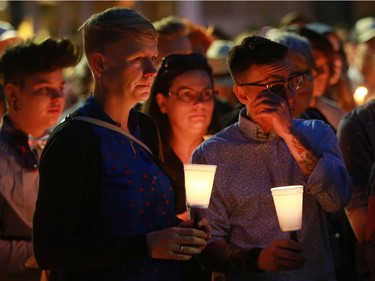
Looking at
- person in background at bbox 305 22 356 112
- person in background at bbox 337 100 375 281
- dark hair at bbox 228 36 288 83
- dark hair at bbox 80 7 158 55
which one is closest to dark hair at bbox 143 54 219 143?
person in background at bbox 337 100 375 281

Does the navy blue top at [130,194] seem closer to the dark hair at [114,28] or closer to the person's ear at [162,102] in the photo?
the dark hair at [114,28]

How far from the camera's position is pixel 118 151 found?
3596mm

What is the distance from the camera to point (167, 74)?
543 cm

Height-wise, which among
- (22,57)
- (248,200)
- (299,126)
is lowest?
(248,200)

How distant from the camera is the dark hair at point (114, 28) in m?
3.66

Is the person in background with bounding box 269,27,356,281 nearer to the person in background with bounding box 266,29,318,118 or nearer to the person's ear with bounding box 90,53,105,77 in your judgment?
the person in background with bounding box 266,29,318,118

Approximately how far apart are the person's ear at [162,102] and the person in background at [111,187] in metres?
1.59

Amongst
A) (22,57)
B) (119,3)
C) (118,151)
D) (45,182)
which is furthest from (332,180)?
(119,3)

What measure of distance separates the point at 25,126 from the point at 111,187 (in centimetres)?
181

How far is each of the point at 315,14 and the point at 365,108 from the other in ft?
55.7

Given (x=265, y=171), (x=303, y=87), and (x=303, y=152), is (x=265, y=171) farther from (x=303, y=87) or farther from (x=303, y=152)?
(x=303, y=87)

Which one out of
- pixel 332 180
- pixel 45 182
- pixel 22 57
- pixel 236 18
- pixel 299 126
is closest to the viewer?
pixel 45 182

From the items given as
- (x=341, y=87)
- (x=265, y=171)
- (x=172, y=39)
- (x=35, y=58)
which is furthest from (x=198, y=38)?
(x=265, y=171)

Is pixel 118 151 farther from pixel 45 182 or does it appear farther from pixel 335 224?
pixel 335 224
